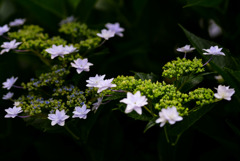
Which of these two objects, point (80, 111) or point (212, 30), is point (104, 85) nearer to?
point (80, 111)

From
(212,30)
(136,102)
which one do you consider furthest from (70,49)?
(212,30)

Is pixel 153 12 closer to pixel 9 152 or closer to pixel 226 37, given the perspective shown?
pixel 226 37

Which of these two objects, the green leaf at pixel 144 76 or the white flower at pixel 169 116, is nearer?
the white flower at pixel 169 116

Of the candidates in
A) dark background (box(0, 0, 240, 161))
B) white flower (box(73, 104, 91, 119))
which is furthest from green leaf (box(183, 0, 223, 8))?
white flower (box(73, 104, 91, 119))

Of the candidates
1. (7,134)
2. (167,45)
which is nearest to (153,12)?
(167,45)

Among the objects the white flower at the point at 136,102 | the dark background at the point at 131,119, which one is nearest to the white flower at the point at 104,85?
the white flower at the point at 136,102

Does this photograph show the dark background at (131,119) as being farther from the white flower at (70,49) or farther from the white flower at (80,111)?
the white flower at (80,111)
